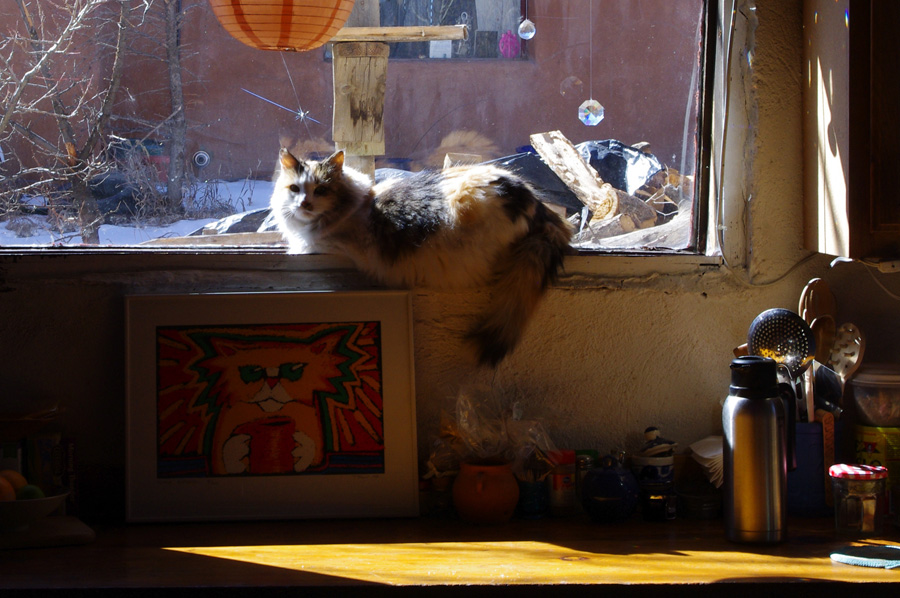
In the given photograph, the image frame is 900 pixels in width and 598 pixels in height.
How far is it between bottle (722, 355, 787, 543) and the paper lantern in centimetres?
112

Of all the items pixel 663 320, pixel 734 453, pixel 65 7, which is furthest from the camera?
pixel 663 320

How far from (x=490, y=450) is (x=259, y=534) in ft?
1.80

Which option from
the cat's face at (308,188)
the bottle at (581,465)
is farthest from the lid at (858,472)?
the cat's face at (308,188)

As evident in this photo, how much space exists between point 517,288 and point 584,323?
22 cm

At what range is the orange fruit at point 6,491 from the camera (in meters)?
1.64

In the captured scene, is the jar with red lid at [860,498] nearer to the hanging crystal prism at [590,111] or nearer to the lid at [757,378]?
the lid at [757,378]

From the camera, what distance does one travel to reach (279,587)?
142 cm

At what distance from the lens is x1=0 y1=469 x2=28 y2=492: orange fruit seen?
1.67 metres

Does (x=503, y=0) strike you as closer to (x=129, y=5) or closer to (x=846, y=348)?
(x=129, y=5)

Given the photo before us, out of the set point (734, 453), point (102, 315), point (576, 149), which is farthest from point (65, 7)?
point (734, 453)

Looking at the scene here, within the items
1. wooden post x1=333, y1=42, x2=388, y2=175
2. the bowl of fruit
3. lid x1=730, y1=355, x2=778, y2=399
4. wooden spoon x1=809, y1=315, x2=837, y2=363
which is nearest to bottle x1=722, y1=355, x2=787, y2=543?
lid x1=730, y1=355, x2=778, y2=399

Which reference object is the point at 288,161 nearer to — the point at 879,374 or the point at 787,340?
the point at 787,340

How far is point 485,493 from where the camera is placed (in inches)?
70.2

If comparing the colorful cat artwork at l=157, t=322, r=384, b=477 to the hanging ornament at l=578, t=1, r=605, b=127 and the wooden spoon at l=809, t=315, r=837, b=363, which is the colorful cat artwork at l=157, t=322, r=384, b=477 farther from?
the wooden spoon at l=809, t=315, r=837, b=363
